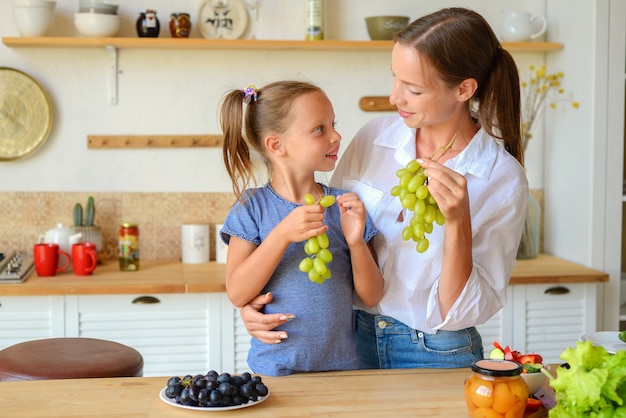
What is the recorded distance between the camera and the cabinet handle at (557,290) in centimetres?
364

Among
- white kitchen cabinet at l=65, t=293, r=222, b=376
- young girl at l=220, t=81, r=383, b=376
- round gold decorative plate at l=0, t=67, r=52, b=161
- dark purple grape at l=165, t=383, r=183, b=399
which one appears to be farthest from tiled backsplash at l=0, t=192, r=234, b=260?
dark purple grape at l=165, t=383, r=183, b=399

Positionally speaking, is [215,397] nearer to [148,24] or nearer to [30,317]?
[30,317]

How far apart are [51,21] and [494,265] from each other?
249cm

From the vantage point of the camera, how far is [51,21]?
12.1 ft

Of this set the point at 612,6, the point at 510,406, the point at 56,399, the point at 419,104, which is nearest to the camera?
the point at 510,406

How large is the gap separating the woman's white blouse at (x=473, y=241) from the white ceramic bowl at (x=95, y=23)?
2.00 meters

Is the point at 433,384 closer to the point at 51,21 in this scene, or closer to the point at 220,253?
the point at 220,253

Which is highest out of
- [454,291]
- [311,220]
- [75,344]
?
[311,220]

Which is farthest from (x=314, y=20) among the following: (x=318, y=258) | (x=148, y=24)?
(x=318, y=258)

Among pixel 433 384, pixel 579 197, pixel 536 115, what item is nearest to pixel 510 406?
pixel 433 384

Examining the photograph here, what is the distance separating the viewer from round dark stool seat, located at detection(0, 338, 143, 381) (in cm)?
238

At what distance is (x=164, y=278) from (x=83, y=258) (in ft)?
1.11

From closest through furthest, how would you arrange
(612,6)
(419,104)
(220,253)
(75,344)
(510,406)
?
(510,406) < (419,104) < (75,344) < (612,6) < (220,253)

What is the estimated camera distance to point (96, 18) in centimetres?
367
